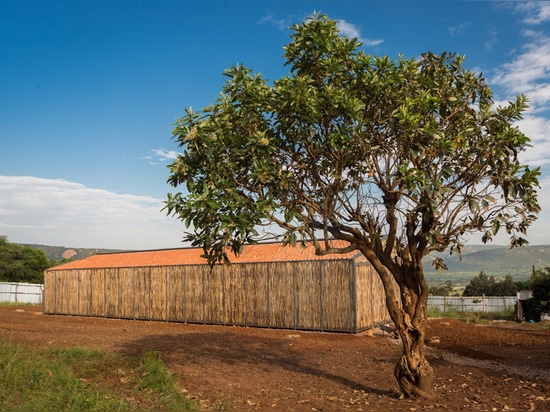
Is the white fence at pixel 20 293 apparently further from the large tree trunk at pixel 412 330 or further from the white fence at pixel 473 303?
the large tree trunk at pixel 412 330

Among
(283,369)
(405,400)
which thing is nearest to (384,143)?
(405,400)

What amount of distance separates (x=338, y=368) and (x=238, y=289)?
10.1 metres

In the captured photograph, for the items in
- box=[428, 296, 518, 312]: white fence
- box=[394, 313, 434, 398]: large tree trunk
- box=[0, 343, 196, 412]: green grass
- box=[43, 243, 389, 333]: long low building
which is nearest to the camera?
box=[0, 343, 196, 412]: green grass

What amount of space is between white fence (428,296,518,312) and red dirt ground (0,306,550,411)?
14118 millimetres

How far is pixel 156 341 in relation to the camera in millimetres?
14172

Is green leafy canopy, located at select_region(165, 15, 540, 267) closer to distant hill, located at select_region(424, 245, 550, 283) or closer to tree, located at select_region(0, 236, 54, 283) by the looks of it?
tree, located at select_region(0, 236, 54, 283)

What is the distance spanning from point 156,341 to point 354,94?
9.88m

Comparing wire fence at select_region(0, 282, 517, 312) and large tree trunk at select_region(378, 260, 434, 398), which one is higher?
large tree trunk at select_region(378, 260, 434, 398)

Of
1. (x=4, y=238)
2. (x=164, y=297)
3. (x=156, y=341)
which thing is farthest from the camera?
(x=4, y=238)

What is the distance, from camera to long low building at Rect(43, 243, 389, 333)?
58.2 ft

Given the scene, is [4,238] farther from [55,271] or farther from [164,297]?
[164,297]

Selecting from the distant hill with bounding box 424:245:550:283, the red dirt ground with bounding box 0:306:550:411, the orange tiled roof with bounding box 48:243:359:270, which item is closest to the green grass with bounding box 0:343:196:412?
the red dirt ground with bounding box 0:306:550:411

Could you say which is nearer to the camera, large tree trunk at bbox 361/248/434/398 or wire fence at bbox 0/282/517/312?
large tree trunk at bbox 361/248/434/398

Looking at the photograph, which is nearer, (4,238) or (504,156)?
(504,156)
